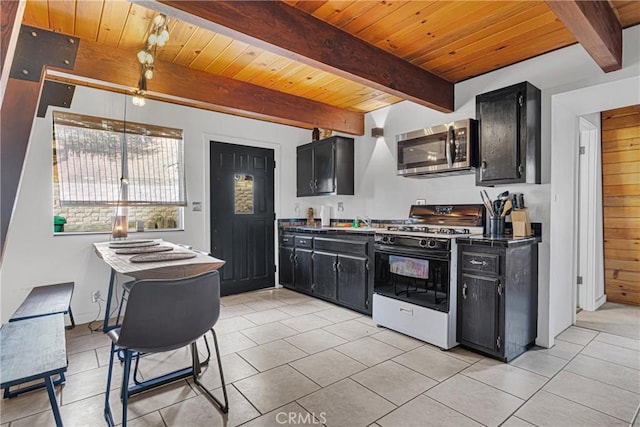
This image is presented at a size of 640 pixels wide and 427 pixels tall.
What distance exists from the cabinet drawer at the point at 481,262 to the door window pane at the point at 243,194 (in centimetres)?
299

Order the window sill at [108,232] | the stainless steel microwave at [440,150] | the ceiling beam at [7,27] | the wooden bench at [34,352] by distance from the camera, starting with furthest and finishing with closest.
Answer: the window sill at [108,232]
the stainless steel microwave at [440,150]
the wooden bench at [34,352]
the ceiling beam at [7,27]

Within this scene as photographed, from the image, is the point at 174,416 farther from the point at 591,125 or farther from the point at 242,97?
the point at 591,125

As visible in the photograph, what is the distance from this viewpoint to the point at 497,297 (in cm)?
252

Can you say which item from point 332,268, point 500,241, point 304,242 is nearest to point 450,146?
point 500,241

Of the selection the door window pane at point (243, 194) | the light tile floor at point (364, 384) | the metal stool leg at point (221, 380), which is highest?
the door window pane at point (243, 194)

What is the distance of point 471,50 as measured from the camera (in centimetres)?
279

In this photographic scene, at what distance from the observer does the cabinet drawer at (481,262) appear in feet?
8.30

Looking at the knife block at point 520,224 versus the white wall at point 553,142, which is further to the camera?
the knife block at point 520,224

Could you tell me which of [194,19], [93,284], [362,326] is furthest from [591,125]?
[93,284]

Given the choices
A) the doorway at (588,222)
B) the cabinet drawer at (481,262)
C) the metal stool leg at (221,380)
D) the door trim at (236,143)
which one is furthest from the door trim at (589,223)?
the metal stool leg at (221,380)

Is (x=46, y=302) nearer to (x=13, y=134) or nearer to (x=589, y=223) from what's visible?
(x=13, y=134)

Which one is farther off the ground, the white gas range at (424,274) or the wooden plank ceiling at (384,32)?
the wooden plank ceiling at (384,32)

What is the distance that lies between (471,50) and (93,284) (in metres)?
4.36
